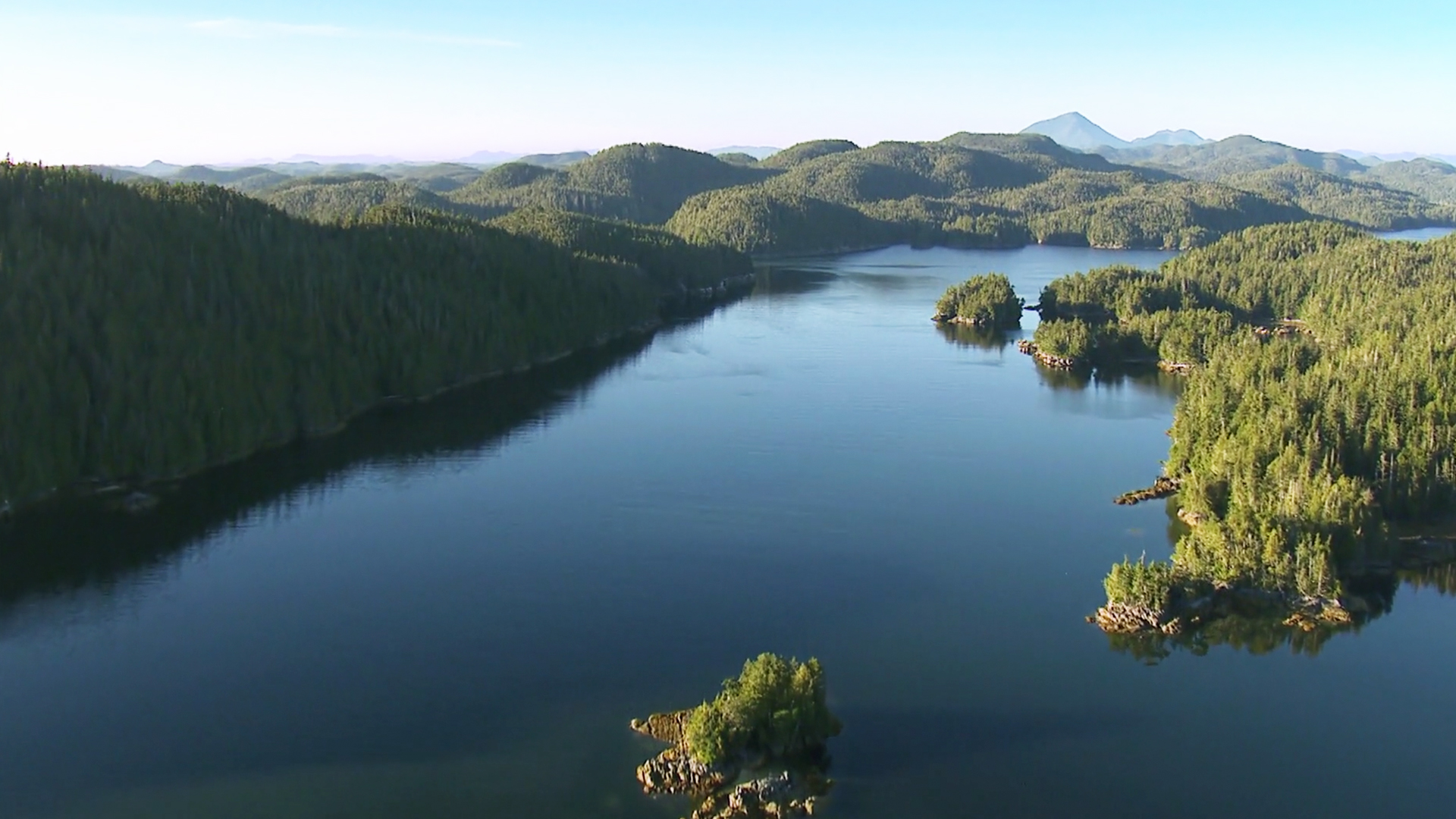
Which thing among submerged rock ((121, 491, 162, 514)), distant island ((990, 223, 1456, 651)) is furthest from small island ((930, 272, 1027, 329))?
submerged rock ((121, 491, 162, 514))

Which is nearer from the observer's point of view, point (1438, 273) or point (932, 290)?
point (1438, 273)

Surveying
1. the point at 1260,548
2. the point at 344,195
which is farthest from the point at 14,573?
the point at 344,195

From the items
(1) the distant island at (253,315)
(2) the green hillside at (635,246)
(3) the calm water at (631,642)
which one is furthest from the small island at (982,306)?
(3) the calm water at (631,642)

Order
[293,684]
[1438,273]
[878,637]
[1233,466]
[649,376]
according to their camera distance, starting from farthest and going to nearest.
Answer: [1438,273] → [649,376] → [1233,466] → [878,637] → [293,684]

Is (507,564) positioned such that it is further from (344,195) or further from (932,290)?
(344,195)

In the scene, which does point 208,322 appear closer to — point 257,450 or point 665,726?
point 257,450

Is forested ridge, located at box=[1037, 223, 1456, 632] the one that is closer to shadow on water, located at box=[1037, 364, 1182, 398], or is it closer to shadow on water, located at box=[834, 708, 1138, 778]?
shadow on water, located at box=[1037, 364, 1182, 398]

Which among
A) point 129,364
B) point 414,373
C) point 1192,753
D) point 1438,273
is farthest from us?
point 1438,273

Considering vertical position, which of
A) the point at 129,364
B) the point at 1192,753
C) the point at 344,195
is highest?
the point at 344,195
